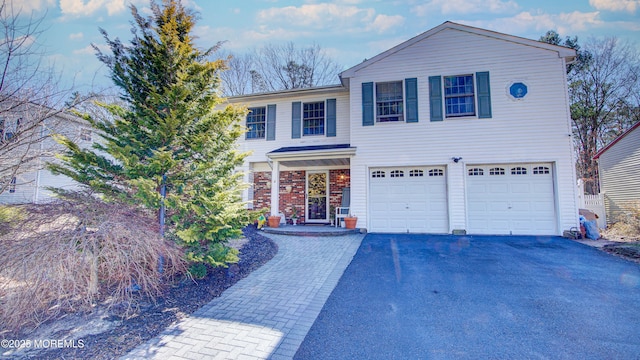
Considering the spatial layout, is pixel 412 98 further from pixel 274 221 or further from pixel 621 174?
pixel 621 174

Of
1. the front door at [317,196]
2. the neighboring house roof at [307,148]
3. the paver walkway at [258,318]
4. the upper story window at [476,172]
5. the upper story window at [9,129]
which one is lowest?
the paver walkway at [258,318]

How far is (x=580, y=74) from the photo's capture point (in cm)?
1636

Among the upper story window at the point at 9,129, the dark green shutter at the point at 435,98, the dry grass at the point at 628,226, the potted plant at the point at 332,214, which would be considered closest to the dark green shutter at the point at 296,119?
the potted plant at the point at 332,214

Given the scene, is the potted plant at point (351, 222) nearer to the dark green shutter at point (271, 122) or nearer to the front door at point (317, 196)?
the front door at point (317, 196)

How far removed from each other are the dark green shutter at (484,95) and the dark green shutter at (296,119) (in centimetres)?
648

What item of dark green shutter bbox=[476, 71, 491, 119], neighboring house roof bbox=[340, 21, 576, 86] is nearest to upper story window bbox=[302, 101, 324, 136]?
neighboring house roof bbox=[340, 21, 576, 86]

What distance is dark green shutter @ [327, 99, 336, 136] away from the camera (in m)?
10.7

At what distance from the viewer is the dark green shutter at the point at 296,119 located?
1111 centimetres

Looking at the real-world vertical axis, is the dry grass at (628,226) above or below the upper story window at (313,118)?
below

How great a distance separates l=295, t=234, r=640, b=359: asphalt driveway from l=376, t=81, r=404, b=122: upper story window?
5.19m

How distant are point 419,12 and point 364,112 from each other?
446 cm

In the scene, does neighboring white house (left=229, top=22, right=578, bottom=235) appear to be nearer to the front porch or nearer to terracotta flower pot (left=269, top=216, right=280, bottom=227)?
terracotta flower pot (left=269, top=216, right=280, bottom=227)

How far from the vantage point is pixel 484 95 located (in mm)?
→ 8797

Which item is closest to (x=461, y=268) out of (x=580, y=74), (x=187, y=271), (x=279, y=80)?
(x=187, y=271)
